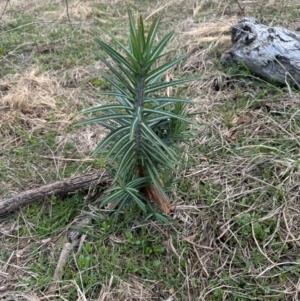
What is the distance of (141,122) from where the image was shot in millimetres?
1915

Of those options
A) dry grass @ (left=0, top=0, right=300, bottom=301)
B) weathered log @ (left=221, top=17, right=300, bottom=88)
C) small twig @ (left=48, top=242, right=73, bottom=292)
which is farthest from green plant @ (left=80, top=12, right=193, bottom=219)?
weathered log @ (left=221, top=17, right=300, bottom=88)

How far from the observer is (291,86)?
3168 mm

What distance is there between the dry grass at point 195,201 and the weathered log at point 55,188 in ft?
0.22

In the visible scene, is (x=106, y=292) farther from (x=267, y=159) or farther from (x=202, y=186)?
(x=267, y=159)

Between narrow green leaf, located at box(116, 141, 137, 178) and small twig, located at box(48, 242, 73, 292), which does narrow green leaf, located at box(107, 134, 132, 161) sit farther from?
small twig, located at box(48, 242, 73, 292)

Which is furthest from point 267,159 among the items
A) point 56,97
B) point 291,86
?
point 56,97

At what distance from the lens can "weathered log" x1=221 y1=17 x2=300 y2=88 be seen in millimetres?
3176

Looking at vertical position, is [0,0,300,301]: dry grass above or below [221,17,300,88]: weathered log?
below

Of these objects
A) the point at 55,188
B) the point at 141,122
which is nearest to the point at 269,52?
the point at 141,122

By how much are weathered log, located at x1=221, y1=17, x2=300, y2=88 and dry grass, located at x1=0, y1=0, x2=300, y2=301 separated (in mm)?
127

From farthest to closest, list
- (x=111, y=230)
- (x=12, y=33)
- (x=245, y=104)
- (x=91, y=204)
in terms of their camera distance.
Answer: (x=12, y=33)
(x=245, y=104)
(x=91, y=204)
(x=111, y=230)

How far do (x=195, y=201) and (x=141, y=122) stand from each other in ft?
2.40

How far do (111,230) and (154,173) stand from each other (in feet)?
1.56

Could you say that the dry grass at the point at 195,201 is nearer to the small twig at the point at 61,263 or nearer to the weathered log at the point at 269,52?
the small twig at the point at 61,263
